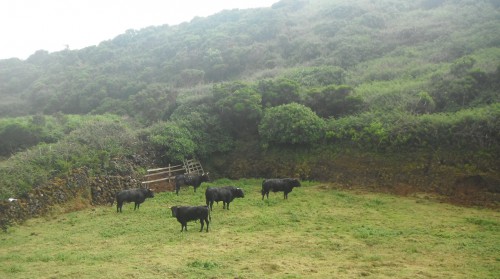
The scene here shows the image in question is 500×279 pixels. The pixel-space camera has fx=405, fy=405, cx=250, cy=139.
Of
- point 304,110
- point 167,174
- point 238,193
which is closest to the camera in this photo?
point 238,193

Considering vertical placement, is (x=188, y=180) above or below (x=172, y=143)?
below

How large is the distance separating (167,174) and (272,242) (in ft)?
47.6

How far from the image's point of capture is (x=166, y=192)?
84.2ft

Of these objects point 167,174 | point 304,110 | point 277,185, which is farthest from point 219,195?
point 304,110

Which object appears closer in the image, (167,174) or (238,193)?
(238,193)

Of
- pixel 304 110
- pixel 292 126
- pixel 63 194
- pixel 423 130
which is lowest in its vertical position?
pixel 63 194

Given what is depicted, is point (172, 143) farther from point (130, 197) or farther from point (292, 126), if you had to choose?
point (292, 126)

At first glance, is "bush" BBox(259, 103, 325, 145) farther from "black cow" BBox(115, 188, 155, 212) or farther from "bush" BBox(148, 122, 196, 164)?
"black cow" BBox(115, 188, 155, 212)

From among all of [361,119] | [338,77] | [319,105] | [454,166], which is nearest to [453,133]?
[454,166]

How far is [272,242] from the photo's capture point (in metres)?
14.7

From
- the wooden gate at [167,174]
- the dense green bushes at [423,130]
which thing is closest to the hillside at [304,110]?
the dense green bushes at [423,130]

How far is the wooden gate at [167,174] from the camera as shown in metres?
26.4

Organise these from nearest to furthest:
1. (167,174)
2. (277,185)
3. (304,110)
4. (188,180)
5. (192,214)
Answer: (192,214) → (277,185) → (188,180) → (167,174) → (304,110)

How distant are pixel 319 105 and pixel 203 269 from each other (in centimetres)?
2133
